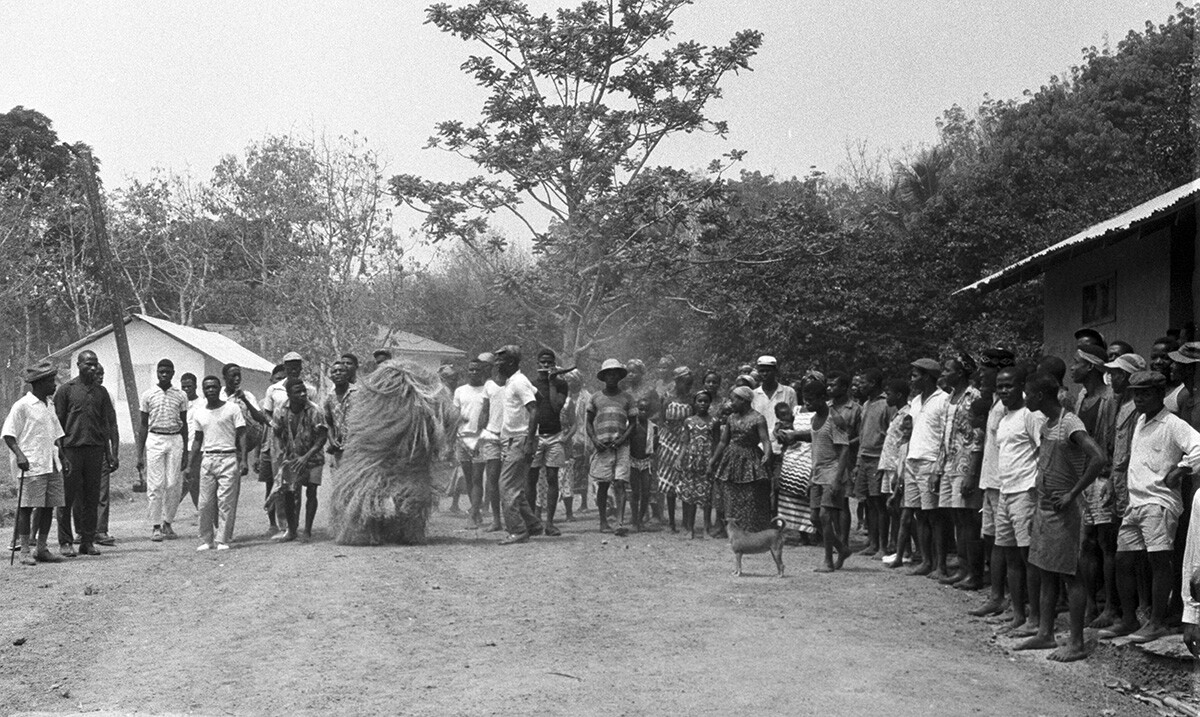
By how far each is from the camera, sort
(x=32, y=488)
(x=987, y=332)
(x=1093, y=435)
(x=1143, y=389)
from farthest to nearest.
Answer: (x=987, y=332) → (x=32, y=488) → (x=1093, y=435) → (x=1143, y=389)

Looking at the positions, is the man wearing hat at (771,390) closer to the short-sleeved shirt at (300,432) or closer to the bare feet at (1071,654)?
the short-sleeved shirt at (300,432)

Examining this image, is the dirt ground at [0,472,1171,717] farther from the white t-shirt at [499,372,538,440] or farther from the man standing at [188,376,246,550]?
the white t-shirt at [499,372,538,440]

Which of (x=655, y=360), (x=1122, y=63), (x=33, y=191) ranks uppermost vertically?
(x=1122, y=63)

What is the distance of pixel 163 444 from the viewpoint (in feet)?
42.9

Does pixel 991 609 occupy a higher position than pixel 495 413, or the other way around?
pixel 495 413

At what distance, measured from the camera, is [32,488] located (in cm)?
1132

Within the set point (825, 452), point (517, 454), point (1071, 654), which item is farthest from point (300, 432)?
point (1071, 654)

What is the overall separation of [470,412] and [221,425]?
3.06 metres

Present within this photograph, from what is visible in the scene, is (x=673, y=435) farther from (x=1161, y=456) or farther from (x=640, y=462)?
(x=1161, y=456)

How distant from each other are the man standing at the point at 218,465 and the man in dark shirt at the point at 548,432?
3.02m

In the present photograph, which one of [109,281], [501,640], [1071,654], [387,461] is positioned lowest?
[501,640]

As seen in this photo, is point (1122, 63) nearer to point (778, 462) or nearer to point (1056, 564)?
point (778, 462)

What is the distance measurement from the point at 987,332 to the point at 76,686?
19.7 metres

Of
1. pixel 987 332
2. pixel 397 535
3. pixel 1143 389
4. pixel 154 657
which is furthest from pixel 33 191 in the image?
pixel 1143 389
